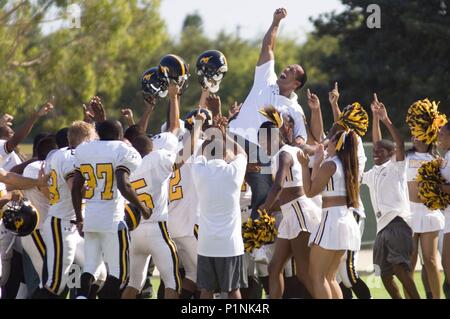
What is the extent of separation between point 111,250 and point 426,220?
11.4 feet

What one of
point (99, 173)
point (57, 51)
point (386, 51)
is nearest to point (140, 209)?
point (99, 173)

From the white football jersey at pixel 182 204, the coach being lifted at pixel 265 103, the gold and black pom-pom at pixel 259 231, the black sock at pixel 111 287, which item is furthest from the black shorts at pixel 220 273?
the coach being lifted at pixel 265 103

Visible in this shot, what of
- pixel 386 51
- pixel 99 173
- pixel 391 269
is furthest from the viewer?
pixel 386 51

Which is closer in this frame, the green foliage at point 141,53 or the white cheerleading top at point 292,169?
the white cheerleading top at point 292,169

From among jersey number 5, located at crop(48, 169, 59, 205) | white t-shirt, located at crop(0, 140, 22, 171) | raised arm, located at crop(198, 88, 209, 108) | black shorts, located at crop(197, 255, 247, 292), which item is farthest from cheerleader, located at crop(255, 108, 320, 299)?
white t-shirt, located at crop(0, 140, 22, 171)

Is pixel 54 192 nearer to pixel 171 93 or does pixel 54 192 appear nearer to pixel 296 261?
pixel 171 93

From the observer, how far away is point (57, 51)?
32.0m

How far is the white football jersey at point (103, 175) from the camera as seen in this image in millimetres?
9070

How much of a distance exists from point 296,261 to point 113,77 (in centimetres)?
2661

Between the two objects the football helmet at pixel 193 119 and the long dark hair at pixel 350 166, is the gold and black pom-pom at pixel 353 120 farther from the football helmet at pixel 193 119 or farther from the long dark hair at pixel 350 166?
the football helmet at pixel 193 119

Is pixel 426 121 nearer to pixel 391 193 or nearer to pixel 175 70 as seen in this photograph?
pixel 391 193

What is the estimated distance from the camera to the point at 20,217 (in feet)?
30.9

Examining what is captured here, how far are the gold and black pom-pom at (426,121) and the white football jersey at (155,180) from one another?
253cm

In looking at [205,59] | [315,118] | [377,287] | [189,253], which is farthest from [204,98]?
[377,287]
